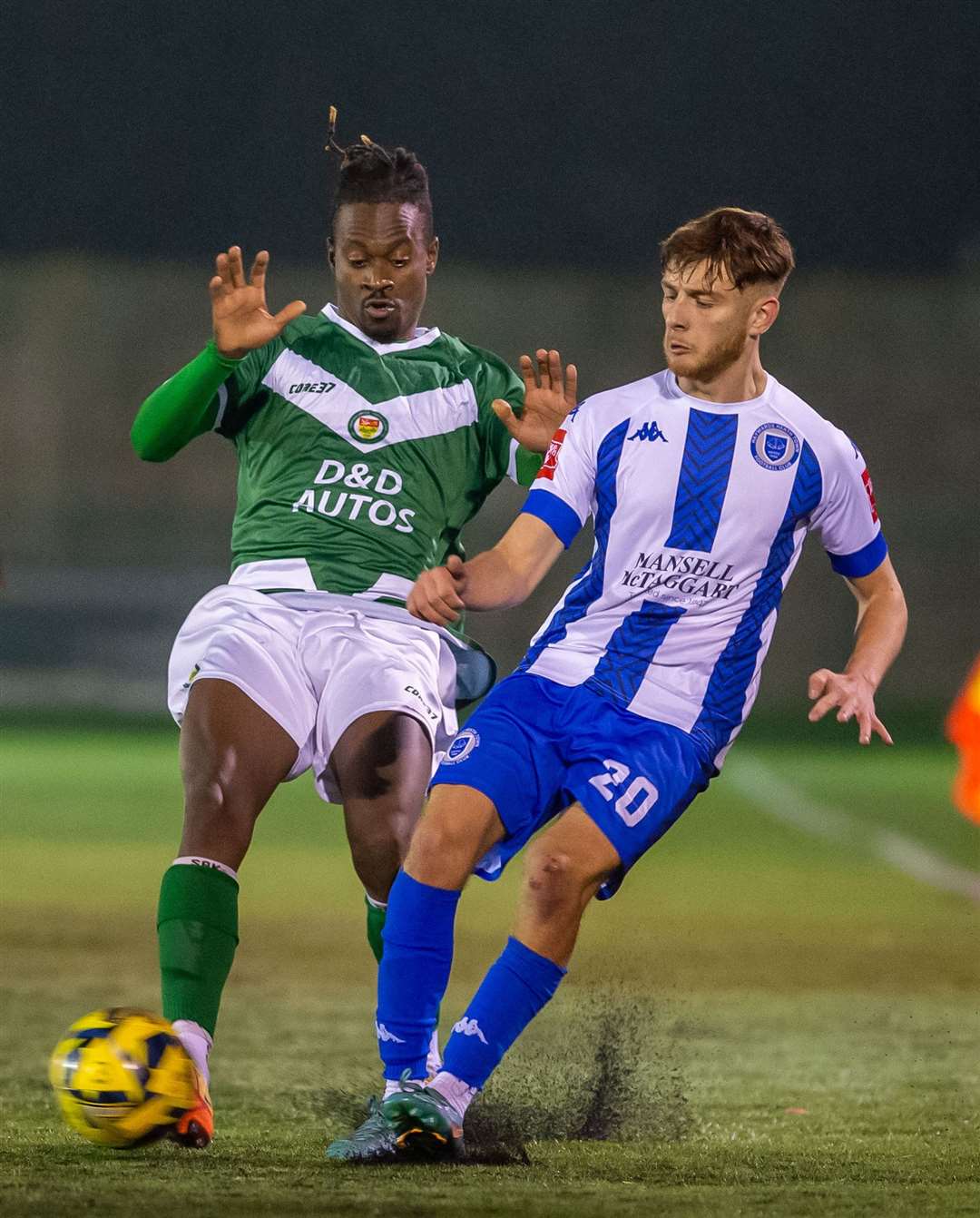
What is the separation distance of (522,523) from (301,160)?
41.0 feet

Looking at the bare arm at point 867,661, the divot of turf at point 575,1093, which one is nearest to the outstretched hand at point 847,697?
the bare arm at point 867,661

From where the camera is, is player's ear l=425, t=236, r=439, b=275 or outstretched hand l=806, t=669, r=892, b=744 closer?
outstretched hand l=806, t=669, r=892, b=744

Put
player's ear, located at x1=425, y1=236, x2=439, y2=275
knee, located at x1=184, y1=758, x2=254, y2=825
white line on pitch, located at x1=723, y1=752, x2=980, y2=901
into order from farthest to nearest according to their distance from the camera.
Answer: white line on pitch, located at x1=723, y1=752, x2=980, y2=901
player's ear, located at x1=425, y1=236, x2=439, y2=275
knee, located at x1=184, y1=758, x2=254, y2=825

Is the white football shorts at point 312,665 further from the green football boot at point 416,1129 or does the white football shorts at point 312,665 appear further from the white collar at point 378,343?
the green football boot at point 416,1129

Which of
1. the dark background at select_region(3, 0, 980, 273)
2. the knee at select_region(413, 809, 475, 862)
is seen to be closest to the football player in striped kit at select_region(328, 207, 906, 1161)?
the knee at select_region(413, 809, 475, 862)

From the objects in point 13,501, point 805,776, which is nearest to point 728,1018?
point 805,776

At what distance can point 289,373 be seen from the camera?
151 inches

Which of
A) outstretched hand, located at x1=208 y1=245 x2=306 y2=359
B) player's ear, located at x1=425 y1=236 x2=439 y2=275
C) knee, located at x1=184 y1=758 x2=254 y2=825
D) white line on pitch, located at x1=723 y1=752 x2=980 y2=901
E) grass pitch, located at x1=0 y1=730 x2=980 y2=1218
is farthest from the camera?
white line on pitch, located at x1=723 y1=752 x2=980 y2=901

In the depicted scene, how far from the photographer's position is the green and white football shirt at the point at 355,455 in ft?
12.2

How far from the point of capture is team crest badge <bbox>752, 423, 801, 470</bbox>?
3289 mm

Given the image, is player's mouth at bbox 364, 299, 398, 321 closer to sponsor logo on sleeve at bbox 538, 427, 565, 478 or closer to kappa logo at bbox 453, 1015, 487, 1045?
sponsor logo on sleeve at bbox 538, 427, 565, 478

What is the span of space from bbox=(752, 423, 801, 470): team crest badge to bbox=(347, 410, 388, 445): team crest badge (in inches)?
33.7

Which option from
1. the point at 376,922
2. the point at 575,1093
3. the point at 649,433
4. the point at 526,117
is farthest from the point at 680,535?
the point at 526,117

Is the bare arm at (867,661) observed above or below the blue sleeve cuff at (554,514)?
below
